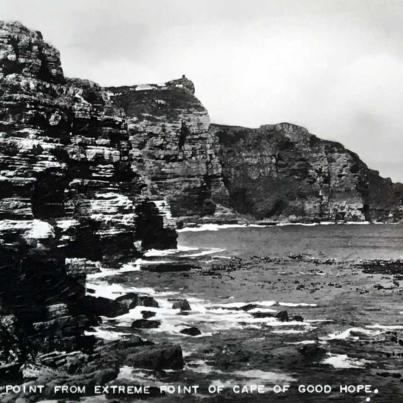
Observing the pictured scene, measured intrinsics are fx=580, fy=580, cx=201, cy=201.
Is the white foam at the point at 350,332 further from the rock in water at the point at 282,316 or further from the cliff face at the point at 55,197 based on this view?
the cliff face at the point at 55,197

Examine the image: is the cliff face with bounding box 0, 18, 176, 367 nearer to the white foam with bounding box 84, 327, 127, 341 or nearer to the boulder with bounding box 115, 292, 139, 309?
the white foam with bounding box 84, 327, 127, 341

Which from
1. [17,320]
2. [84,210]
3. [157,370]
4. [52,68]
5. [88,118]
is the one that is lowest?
[157,370]

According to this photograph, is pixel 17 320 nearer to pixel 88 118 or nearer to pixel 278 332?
pixel 278 332

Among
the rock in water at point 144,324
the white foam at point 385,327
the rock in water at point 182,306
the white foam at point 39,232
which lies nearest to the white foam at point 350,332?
the white foam at point 385,327

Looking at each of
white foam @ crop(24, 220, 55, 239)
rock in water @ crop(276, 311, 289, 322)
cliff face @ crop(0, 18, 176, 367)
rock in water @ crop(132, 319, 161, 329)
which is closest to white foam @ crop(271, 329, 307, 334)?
rock in water @ crop(276, 311, 289, 322)

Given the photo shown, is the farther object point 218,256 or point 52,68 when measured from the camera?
point 218,256

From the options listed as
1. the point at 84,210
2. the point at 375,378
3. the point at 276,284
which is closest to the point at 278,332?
the point at 375,378

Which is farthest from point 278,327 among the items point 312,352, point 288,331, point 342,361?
point 342,361
